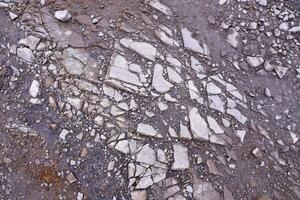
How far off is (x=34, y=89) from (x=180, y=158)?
1398mm

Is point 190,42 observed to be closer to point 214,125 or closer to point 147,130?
point 214,125

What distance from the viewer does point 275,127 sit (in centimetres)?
376

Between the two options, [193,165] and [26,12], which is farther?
[26,12]

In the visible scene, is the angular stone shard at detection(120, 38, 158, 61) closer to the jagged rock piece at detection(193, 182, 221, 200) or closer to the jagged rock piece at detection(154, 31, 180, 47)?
the jagged rock piece at detection(154, 31, 180, 47)

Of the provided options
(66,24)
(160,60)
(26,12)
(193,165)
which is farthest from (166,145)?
(26,12)

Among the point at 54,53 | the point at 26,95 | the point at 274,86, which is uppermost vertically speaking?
the point at 274,86

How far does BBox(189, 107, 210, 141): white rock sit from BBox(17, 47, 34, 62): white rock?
1.52 metres

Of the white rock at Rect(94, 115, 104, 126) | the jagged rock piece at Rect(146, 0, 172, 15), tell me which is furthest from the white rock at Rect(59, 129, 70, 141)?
the jagged rock piece at Rect(146, 0, 172, 15)

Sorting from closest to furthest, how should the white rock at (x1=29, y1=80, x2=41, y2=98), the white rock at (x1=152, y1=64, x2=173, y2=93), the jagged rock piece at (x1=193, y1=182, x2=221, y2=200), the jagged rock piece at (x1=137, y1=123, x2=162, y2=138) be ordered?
the jagged rock piece at (x1=193, y1=182, x2=221, y2=200) < the jagged rock piece at (x1=137, y1=123, x2=162, y2=138) < the white rock at (x1=29, y1=80, x2=41, y2=98) < the white rock at (x1=152, y1=64, x2=173, y2=93)

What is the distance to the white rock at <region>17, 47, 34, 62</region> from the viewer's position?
3.74 metres

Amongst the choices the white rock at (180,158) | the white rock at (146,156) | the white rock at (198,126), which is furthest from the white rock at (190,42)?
the white rock at (146,156)

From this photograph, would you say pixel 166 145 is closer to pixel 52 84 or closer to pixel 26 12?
pixel 52 84

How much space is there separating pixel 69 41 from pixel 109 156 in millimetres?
1189

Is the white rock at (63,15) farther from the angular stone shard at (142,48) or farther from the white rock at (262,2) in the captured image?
the white rock at (262,2)
